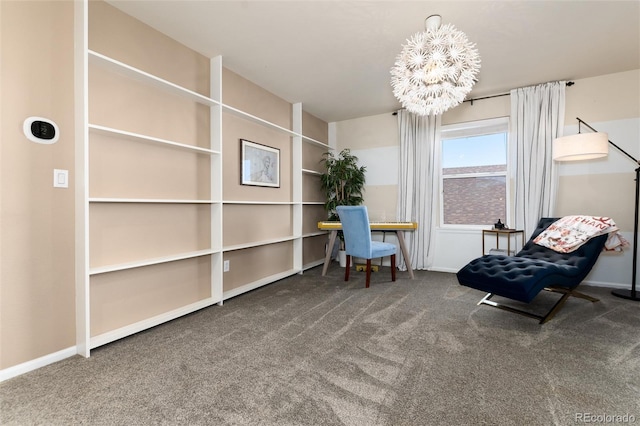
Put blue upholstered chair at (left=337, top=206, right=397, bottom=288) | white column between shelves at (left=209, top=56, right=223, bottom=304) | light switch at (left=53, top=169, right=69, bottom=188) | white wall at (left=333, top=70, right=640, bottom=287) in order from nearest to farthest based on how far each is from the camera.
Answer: light switch at (left=53, top=169, right=69, bottom=188) < white column between shelves at (left=209, top=56, right=223, bottom=304) < white wall at (left=333, top=70, right=640, bottom=287) < blue upholstered chair at (left=337, top=206, right=397, bottom=288)

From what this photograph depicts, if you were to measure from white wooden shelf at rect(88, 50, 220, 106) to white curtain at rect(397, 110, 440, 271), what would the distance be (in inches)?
113

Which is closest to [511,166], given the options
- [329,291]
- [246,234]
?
[329,291]

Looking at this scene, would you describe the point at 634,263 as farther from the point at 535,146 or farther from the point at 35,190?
the point at 35,190

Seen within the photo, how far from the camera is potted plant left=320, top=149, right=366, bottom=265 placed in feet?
15.4

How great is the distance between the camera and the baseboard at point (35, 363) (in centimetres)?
169

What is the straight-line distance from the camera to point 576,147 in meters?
3.10

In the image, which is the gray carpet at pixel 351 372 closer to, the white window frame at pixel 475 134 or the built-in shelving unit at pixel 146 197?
the built-in shelving unit at pixel 146 197

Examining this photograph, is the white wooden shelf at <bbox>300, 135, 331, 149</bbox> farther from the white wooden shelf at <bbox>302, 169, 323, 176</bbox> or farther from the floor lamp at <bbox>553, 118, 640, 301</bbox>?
the floor lamp at <bbox>553, 118, 640, 301</bbox>

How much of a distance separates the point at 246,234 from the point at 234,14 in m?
2.21

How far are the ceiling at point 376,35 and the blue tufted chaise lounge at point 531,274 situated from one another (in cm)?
187

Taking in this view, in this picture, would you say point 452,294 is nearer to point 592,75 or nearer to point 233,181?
point 233,181

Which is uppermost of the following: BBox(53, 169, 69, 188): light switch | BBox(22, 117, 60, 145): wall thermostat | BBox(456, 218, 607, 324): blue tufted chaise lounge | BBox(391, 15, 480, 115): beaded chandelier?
BBox(391, 15, 480, 115): beaded chandelier

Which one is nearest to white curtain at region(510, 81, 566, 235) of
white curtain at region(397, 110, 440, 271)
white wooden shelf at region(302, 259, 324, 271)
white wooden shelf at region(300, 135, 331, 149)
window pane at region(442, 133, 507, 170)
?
window pane at region(442, 133, 507, 170)

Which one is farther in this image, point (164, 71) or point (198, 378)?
point (164, 71)
